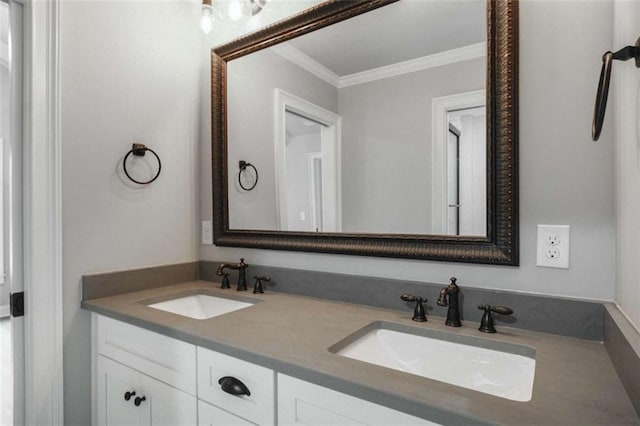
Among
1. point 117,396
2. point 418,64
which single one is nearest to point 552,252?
point 418,64

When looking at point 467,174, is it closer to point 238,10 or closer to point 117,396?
point 238,10

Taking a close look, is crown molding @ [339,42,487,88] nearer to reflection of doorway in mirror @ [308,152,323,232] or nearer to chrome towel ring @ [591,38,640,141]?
reflection of doorway in mirror @ [308,152,323,232]

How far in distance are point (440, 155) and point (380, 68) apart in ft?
1.33

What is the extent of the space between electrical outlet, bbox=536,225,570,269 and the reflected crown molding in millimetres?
556

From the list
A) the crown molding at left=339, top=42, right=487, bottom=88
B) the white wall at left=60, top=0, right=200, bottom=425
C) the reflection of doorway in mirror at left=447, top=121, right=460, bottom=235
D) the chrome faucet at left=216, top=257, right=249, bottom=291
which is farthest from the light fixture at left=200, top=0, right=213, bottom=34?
the reflection of doorway in mirror at left=447, top=121, right=460, bottom=235

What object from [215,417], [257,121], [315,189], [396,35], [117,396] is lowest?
[117,396]

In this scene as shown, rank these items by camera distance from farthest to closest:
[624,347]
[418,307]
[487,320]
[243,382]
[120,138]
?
[120,138], [418,307], [487,320], [243,382], [624,347]

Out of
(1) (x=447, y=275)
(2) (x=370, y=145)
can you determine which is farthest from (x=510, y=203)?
(2) (x=370, y=145)

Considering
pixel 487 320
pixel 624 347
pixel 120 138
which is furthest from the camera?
pixel 120 138

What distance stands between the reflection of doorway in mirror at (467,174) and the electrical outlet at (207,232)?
45.7 inches

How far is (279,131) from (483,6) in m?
0.87

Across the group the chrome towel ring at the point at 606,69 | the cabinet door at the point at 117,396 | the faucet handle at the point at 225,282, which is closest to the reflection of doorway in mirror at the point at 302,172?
the faucet handle at the point at 225,282

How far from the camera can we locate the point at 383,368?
769mm

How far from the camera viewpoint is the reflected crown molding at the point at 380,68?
1135 millimetres
